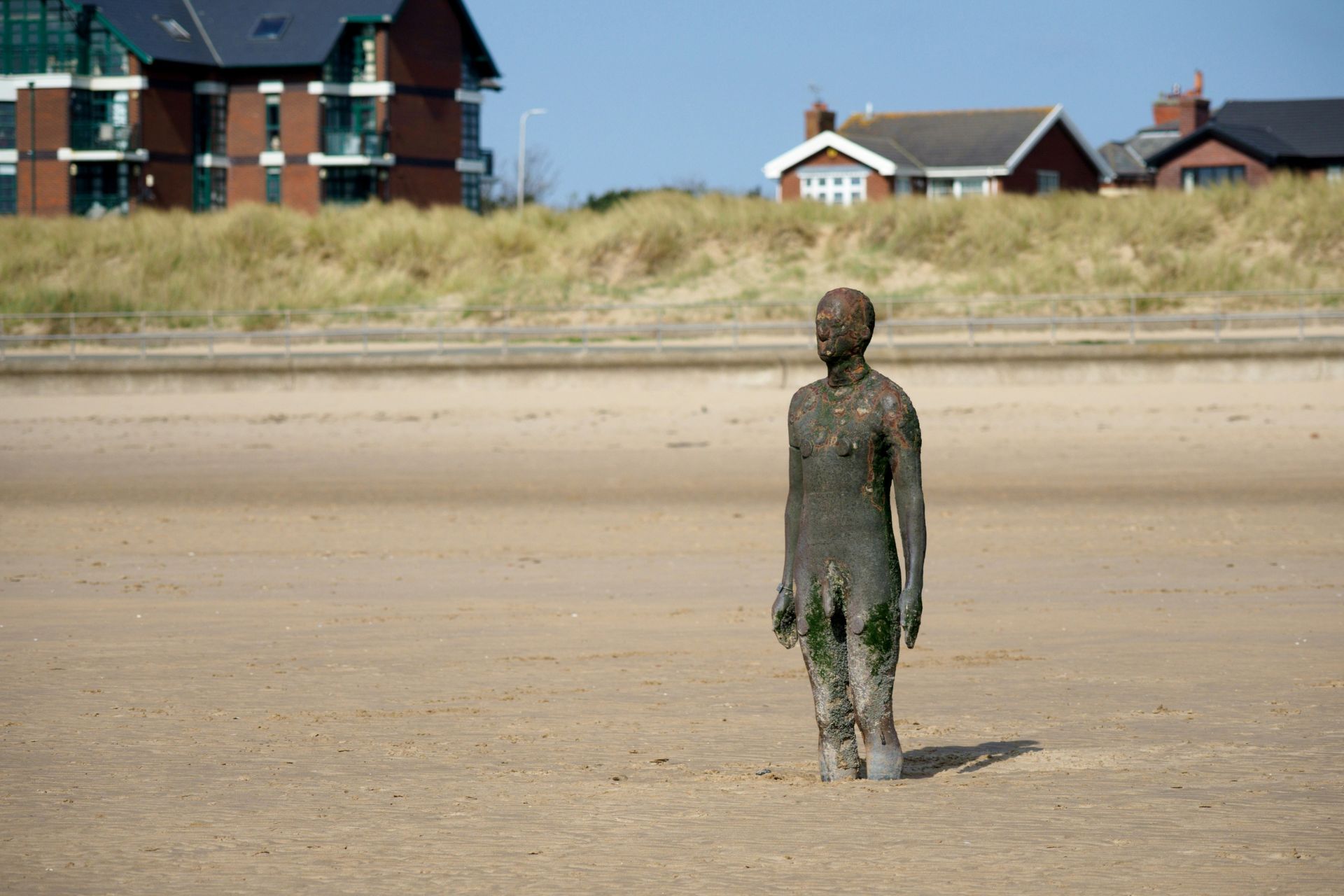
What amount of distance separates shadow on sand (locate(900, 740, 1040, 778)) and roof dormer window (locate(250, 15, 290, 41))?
202 ft

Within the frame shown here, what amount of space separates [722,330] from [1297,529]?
20106 millimetres

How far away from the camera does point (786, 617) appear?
254 inches

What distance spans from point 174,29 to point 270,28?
11.9ft

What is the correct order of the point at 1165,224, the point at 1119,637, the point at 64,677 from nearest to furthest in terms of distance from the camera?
the point at 64,677 → the point at 1119,637 → the point at 1165,224

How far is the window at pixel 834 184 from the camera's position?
64500 mm

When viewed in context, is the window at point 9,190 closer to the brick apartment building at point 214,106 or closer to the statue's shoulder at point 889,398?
the brick apartment building at point 214,106

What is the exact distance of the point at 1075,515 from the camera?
53.3 ft

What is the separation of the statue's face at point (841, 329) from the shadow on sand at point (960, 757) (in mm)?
1718

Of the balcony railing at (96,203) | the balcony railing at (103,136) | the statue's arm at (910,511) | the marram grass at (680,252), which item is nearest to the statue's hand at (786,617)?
the statue's arm at (910,511)

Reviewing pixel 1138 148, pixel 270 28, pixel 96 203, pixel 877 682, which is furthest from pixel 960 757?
pixel 1138 148

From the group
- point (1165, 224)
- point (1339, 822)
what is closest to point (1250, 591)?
point (1339, 822)

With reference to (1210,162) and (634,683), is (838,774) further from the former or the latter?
(1210,162)

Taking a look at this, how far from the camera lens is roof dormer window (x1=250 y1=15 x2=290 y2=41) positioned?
211 ft

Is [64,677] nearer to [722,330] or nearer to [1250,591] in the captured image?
[1250,591]
